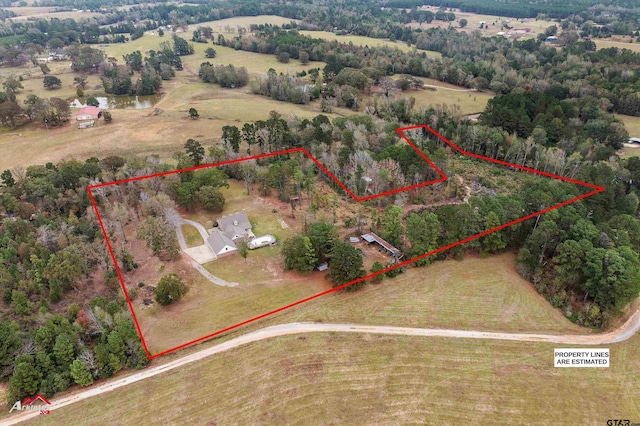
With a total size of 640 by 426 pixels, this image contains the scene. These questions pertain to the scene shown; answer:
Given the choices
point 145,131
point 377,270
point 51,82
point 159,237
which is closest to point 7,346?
point 159,237

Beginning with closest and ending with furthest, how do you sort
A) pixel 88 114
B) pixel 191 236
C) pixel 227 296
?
pixel 227 296
pixel 191 236
pixel 88 114

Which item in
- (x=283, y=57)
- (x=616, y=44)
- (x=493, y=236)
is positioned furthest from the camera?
(x=616, y=44)

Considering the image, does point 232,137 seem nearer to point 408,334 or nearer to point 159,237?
point 159,237

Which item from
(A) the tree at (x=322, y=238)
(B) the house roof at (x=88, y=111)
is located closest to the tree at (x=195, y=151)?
(A) the tree at (x=322, y=238)

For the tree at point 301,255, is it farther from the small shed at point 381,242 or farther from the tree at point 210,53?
the tree at point 210,53

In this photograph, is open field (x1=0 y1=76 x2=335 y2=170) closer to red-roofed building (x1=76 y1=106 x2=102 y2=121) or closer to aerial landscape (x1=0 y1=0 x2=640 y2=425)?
aerial landscape (x1=0 y1=0 x2=640 y2=425)

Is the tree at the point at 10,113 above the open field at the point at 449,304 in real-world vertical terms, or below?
above
